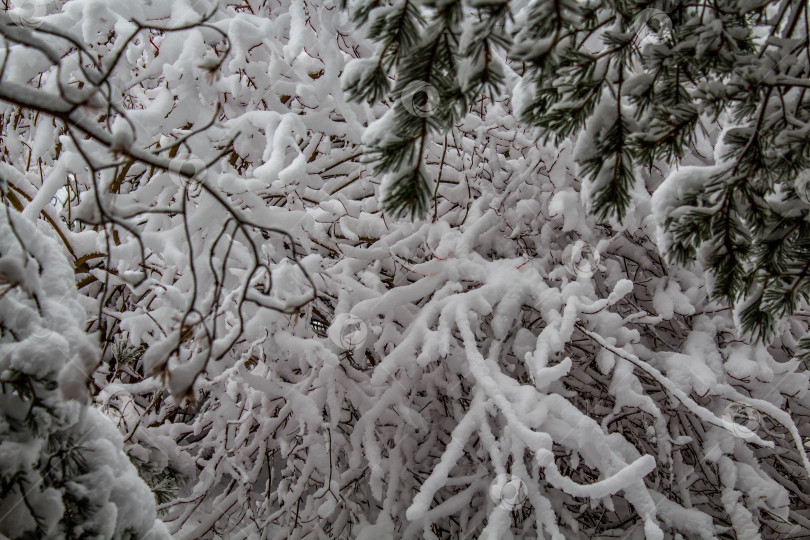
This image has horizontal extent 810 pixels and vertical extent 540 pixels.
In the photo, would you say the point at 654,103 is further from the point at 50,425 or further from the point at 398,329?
the point at 398,329

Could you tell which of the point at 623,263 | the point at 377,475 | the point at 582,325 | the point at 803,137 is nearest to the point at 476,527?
the point at 377,475

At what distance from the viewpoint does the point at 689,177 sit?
1.45 m

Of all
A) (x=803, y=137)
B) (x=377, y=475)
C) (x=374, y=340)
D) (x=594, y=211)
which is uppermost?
(x=803, y=137)

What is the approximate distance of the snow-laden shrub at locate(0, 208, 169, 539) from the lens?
3.65 ft

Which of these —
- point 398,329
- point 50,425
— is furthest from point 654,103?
point 398,329

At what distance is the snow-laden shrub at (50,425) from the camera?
3.65 feet

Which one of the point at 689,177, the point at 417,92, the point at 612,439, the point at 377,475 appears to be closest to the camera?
the point at 417,92

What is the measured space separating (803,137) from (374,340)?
2259 mm

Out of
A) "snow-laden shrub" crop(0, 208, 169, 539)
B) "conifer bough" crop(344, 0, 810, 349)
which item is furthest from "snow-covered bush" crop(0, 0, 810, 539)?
"conifer bough" crop(344, 0, 810, 349)

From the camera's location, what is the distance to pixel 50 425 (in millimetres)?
1161

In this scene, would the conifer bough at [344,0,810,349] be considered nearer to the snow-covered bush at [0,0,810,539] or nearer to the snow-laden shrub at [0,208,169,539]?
the snow-laden shrub at [0,208,169,539]

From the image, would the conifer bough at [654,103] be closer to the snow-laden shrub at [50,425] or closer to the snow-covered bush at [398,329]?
the snow-laden shrub at [50,425]

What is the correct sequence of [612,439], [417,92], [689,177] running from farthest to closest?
[612,439] → [689,177] → [417,92]

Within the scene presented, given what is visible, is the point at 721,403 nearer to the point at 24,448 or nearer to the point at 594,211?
the point at 594,211
